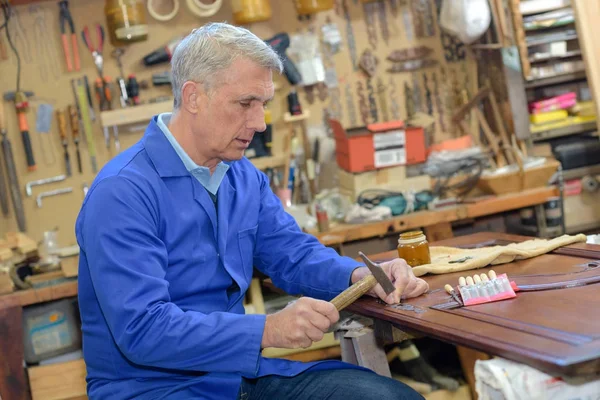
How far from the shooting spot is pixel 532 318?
1.90 metres

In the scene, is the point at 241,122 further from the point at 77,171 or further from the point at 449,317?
the point at 77,171

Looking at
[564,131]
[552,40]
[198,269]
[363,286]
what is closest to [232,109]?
[198,269]

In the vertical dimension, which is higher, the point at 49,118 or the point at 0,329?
the point at 49,118

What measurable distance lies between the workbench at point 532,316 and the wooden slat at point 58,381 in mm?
1985

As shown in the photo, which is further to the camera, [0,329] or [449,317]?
[0,329]

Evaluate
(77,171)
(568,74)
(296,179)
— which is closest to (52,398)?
(77,171)

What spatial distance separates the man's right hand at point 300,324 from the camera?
2141 mm

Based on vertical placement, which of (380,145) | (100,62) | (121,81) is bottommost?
(380,145)

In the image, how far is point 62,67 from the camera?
4.53 meters

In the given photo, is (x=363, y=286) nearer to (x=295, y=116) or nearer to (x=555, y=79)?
(x=295, y=116)

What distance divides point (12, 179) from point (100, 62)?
798 mm

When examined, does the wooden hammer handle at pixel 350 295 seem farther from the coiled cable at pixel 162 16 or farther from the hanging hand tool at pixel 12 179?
the hanging hand tool at pixel 12 179

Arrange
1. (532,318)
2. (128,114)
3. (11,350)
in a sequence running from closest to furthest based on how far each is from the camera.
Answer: (532,318), (11,350), (128,114)

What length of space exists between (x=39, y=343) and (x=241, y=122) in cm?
213
